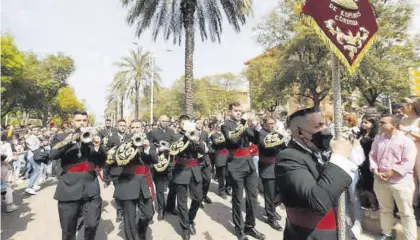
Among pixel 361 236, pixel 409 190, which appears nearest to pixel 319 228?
pixel 409 190

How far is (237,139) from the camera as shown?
5.37 meters

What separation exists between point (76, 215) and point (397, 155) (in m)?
4.65

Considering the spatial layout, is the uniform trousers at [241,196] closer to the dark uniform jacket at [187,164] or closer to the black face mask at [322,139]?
the dark uniform jacket at [187,164]

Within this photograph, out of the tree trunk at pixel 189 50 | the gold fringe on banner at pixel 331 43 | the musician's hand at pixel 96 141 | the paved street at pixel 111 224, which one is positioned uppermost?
the tree trunk at pixel 189 50

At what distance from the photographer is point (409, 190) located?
13.9ft

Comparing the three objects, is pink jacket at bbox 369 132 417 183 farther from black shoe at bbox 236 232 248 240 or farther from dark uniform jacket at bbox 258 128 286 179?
black shoe at bbox 236 232 248 240

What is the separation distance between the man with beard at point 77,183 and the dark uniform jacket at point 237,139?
2233 millimetres

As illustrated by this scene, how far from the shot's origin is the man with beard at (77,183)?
415 centimetres

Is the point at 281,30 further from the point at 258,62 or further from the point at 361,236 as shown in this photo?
the point at 361,236

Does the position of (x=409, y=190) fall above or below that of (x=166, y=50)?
below

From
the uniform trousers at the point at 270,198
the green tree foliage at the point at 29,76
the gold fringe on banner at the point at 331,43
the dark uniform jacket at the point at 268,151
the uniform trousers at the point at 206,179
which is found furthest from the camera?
the green tree foliage at the point at 29,76

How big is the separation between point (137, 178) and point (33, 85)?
29996 mm

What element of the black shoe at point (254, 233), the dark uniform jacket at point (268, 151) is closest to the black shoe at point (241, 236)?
the black shoe at point (254, 233)

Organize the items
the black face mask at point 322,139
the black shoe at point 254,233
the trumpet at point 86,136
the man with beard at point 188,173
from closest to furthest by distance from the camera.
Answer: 1. the black face mask at point 322,139
2. the trumpet at point 86,136
3. the black shoe at point 254,233
4. the man with beard at point 188,173
